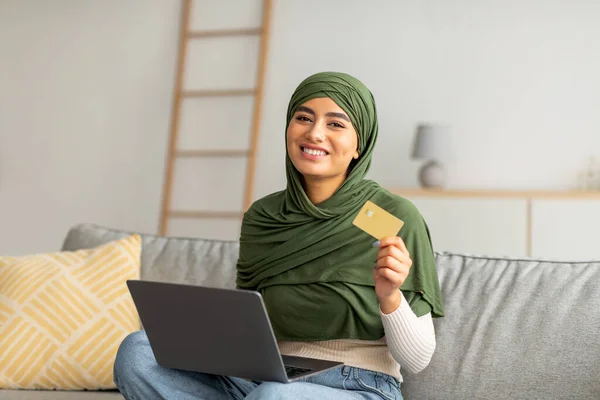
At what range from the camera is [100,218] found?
5.95 metres

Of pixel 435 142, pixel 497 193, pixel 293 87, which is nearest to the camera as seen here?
pixel 497 193

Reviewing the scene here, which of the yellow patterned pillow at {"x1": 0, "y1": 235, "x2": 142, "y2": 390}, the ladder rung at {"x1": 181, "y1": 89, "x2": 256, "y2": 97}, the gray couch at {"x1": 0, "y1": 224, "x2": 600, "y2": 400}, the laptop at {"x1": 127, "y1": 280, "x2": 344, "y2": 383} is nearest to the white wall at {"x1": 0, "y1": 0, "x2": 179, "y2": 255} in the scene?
the ladder rung at {"x1": 181, "y1": 89, "x2": 256, "y2": 97}

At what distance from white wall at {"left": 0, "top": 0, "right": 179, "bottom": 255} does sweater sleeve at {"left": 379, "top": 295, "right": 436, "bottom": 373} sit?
3.99 meters

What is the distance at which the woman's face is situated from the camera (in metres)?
2.13

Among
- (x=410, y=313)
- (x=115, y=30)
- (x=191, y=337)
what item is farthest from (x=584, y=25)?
(x=191, y=337)

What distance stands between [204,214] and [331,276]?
3596 millimetres

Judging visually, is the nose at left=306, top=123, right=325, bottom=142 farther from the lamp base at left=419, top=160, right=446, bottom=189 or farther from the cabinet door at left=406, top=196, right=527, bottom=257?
the lamp base at left=419, top=160, right=446, bottom=189

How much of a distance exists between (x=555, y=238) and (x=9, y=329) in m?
2.92

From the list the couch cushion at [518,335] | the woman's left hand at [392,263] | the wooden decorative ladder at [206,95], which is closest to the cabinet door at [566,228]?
the wooden decorative ladder at [206,95]

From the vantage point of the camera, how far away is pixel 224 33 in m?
5.64

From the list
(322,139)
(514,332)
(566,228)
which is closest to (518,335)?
(514,332)

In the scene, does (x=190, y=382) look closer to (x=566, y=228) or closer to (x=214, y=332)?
(x=214, y=332)

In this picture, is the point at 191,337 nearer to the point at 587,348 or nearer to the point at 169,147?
the point at 587,348

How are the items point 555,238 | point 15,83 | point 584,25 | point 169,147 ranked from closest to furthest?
point 555,238 → point 584,25 → point 169,147 → point 15,83
